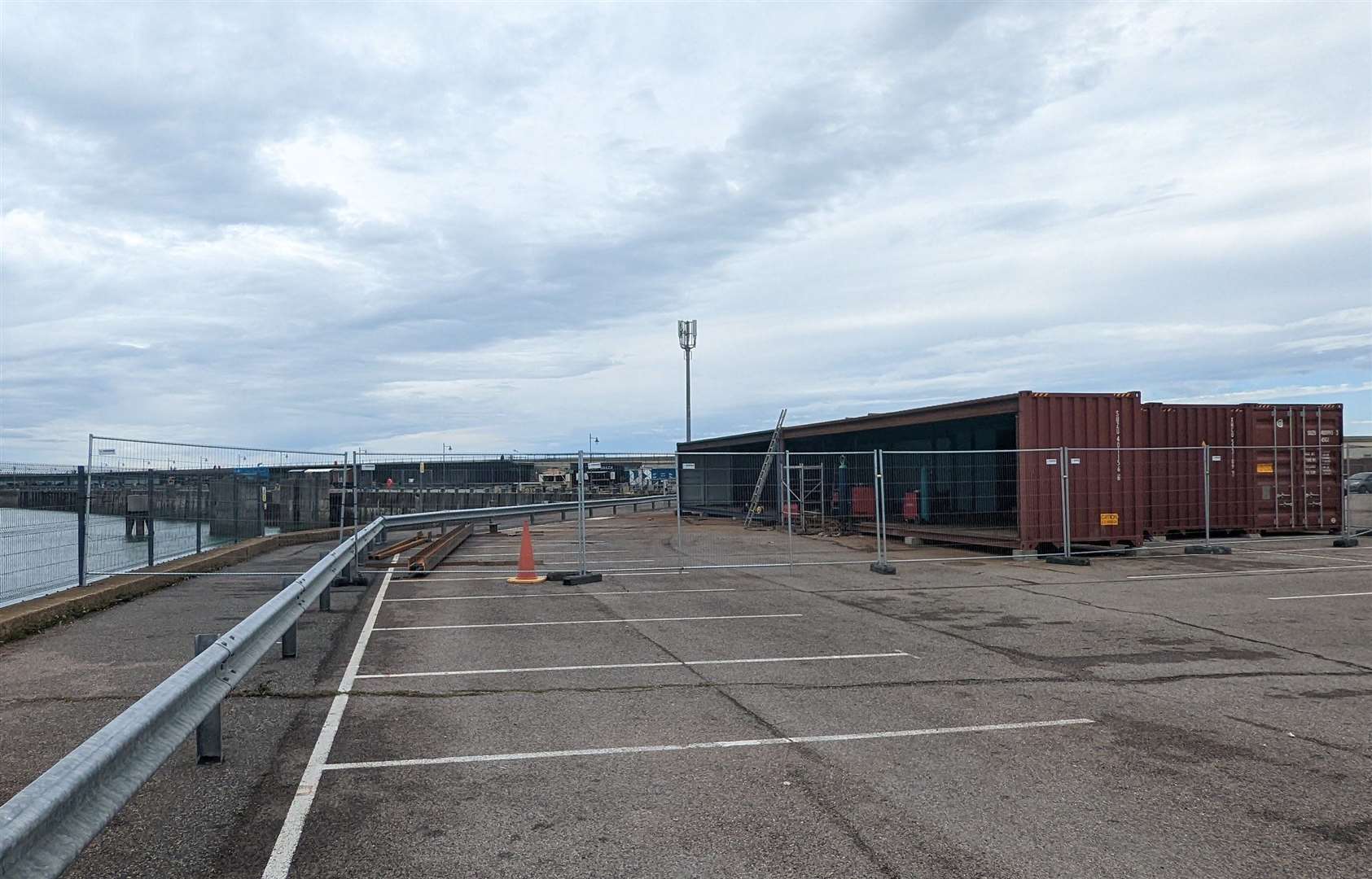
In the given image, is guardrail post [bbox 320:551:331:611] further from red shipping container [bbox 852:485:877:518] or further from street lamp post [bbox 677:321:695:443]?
street lamp post [bbox 677:321:695:443]

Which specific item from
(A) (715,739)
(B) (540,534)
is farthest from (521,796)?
(B) (540,534)

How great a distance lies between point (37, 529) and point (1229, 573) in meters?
17.0

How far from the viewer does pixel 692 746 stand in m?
6.08

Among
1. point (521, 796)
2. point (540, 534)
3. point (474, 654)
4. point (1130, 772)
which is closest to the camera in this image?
point (521, 796)

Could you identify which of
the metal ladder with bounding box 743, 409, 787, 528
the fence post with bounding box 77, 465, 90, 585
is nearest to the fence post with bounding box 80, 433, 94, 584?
the fence post with bounding box 77, 465, 90, 585

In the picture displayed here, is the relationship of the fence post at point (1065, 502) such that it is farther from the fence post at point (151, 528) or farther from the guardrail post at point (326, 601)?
the fence post at point (151, 528)

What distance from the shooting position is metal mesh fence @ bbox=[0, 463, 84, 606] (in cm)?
1062

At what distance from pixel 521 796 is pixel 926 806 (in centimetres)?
211

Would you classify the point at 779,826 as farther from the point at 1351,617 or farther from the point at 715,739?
the point at 1351,617

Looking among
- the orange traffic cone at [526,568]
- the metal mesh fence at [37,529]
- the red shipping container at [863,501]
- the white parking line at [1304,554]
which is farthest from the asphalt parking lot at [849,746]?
the red shipping container at [863,501]

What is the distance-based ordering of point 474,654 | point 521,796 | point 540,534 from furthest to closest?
point 540,534, point 474,654, point 521,796

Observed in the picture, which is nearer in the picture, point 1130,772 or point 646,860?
point 646,860

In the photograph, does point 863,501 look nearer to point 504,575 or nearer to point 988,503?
point 988,503

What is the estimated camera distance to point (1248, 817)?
15.6 ft
